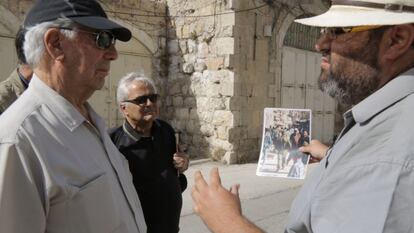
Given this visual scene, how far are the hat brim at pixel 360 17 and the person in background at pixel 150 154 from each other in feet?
5.74

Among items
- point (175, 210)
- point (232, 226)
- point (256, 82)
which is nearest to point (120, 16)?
point (256, 82)

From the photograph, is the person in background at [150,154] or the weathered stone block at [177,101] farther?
the weathered stone block at [177,101]

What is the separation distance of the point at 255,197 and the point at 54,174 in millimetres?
5437

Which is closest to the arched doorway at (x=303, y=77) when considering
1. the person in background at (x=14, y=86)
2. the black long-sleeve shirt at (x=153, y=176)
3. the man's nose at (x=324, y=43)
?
the black long-sleeve shirt at (x=153, y=176)

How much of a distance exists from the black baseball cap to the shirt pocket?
62 cm

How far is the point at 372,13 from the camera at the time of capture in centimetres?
129

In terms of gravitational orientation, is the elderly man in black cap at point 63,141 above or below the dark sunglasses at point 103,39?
below

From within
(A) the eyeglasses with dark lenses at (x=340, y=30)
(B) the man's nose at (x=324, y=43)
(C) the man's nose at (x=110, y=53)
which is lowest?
(C) the man's nose at (x=110, y=53)

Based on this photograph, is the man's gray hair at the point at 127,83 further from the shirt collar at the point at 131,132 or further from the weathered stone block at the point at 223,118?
the weathered stone block at the point at 223,118

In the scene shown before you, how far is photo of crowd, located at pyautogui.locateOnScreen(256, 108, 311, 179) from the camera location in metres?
3.11

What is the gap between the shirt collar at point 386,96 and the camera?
1199 millimetres

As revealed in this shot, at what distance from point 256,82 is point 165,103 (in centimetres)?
231

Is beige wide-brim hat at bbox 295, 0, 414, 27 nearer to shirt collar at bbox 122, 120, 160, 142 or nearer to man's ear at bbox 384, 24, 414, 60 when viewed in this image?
man's ear at bbox 384, 24, 414, 60

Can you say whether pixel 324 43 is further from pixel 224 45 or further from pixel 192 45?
pixel 192 45
